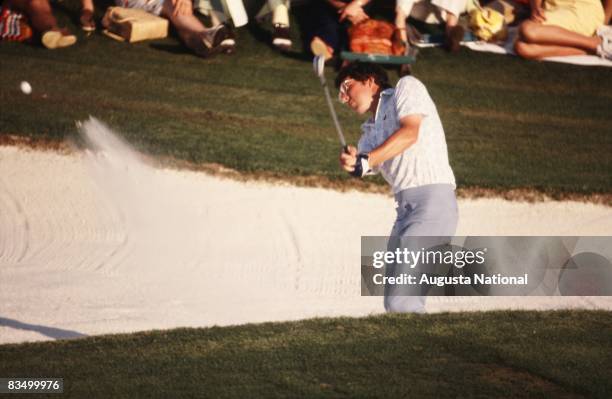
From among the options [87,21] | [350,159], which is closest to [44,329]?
[350,159]

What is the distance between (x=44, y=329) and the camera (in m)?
7.42

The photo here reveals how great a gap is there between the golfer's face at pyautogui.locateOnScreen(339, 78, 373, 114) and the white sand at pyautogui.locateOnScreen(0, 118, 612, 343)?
213cm

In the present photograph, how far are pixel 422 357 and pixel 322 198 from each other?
3.86 m

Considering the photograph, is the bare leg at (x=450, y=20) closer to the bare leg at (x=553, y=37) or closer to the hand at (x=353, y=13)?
the bare leg at (x=553, y=37)

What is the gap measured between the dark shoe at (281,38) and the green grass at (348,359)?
20.3 ft

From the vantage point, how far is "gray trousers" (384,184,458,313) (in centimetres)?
620

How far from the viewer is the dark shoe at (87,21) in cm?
1267

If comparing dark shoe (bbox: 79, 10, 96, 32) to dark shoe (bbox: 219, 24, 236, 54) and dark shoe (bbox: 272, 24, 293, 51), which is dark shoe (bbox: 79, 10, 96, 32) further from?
dark shoe (bbox: 272, 24, 293, 51)

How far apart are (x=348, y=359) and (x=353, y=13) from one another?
683 centimetres

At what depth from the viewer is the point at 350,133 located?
11.1 metres

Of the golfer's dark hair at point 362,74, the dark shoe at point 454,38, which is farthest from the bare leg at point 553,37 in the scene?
the golfer's dark hair at point 362,74

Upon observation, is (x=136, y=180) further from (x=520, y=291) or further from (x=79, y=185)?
(x=520, y=291)

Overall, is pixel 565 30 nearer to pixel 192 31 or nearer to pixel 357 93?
pixel 192 31

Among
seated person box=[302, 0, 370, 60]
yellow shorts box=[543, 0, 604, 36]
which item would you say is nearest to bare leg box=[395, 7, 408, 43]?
seated person box=[302, 0, 370, 60]
